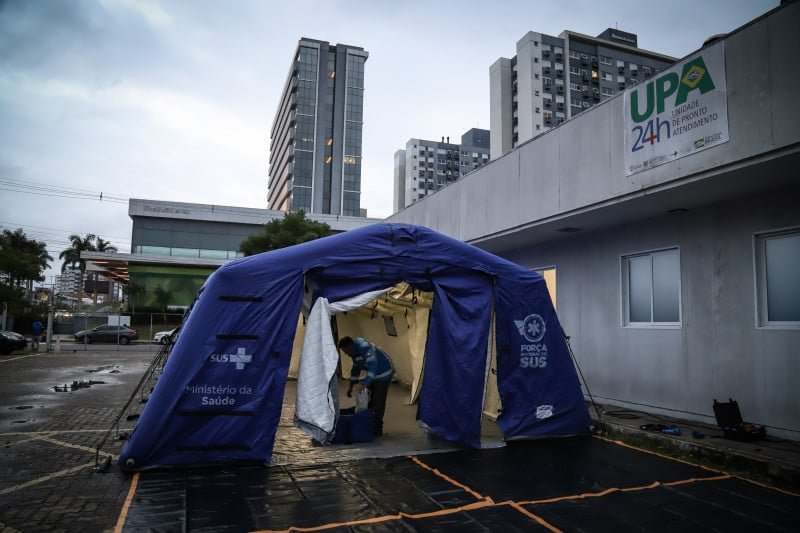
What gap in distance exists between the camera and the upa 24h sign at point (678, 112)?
6836 mm

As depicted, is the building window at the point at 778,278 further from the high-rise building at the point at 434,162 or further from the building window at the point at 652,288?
the high-rise building at the point at 434,162

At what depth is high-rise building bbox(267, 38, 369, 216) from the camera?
7600 centimetres

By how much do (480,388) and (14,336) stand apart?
23.9 m

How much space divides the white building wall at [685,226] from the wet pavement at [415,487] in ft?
3.50

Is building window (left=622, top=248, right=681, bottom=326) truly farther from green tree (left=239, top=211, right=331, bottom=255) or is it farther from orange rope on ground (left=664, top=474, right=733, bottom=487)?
green tree (left=239, top=211, right=331, bottom=255)

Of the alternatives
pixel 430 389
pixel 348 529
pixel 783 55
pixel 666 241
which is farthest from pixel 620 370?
pixel 348 529

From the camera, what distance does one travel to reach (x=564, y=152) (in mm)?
9570

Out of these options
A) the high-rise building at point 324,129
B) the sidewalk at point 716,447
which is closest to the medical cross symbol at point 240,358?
the sidewalk at point 716,447

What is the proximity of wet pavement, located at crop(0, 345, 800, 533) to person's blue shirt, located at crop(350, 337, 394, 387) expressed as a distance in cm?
90

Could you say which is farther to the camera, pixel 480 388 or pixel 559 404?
pixel 559 404

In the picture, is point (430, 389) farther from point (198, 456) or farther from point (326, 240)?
point (198, 456)

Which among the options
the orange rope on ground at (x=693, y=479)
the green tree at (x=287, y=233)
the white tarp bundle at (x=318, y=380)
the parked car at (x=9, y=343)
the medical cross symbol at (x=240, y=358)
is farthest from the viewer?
the green tree at (x=287, y=233)

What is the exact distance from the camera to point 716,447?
640 cm

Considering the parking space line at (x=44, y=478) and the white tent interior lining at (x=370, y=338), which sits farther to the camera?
the white tent interior lining at (x=370, y=338)
